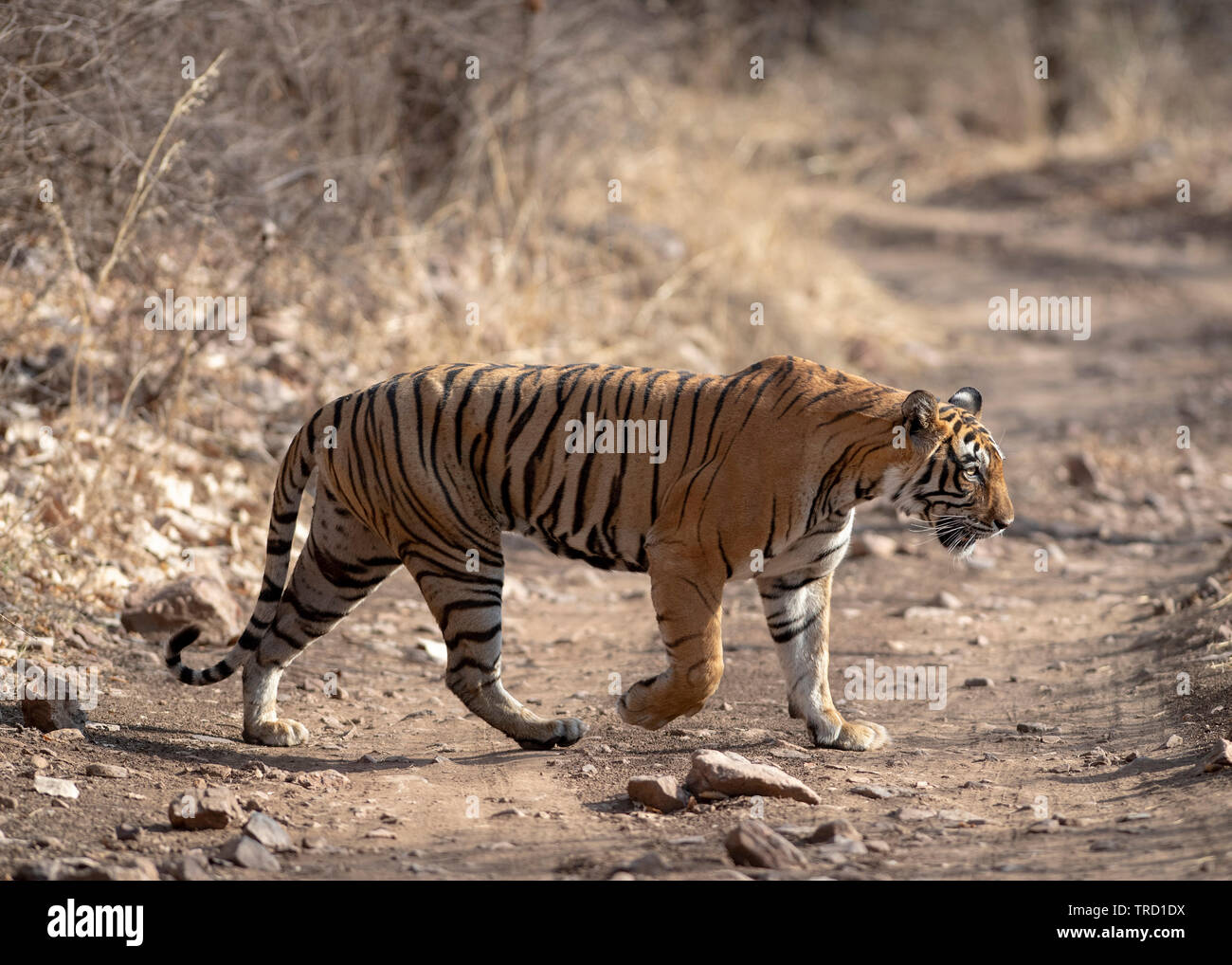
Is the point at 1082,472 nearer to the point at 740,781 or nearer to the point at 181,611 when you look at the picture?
the point at 740,781

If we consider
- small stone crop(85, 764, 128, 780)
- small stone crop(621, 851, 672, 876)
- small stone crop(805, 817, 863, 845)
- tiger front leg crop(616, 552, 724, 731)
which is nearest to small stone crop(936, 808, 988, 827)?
small stone crop(805, 817, 863, 845)

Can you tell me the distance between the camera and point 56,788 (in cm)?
425

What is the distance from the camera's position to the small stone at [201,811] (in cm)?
402

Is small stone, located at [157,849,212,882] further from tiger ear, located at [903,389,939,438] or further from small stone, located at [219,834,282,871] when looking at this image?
tiger ear, located at [903,389,939,438]

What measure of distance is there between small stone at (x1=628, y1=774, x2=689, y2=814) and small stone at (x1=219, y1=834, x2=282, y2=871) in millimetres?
1151

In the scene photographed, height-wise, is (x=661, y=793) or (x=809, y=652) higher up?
(x=809, y=652)

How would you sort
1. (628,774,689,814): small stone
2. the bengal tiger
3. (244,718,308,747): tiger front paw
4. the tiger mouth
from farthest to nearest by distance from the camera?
(244,718,308,747): tiger front paw
the tiger mouth
the bengal tiger
(628,774,689,814): small stone

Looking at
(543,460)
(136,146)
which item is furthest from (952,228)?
(543,460)

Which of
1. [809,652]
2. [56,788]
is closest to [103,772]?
[56,788]

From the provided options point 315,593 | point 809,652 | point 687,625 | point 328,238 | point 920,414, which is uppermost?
point 328,238

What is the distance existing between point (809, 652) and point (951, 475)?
2.74 feet

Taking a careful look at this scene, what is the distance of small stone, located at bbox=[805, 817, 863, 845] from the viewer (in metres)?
3.95
